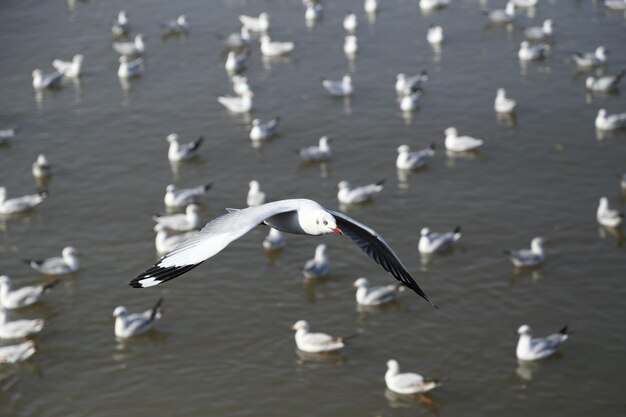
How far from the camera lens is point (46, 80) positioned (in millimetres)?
35281

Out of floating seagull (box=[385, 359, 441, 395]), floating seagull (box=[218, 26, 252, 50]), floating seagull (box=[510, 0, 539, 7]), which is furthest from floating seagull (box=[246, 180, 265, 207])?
floating seagull (box=[510, 0, 539, 7])

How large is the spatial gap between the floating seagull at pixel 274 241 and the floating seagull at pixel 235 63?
40.6ft

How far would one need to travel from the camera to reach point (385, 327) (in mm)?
22609

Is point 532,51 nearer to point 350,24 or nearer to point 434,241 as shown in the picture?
point 350,24

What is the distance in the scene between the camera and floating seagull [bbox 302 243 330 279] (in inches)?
945

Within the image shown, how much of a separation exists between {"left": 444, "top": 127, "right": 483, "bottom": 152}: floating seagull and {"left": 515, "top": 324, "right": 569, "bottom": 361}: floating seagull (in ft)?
30.4

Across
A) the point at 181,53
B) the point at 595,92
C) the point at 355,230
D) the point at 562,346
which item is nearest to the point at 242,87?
the point at 181,53

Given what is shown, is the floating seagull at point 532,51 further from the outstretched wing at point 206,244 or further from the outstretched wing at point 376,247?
the outstretched wing at point 206,244

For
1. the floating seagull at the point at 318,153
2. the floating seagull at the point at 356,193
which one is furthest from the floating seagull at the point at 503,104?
the floating seagull at the point at 356,193

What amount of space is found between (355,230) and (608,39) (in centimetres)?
2704

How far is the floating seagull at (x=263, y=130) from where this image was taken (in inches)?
1220

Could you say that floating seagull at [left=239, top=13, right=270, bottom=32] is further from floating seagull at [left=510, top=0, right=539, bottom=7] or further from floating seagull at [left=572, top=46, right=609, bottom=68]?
A: floating seagull at [left=572, top=46, right=609, bottom=68]

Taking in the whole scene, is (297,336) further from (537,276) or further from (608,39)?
(608,39)

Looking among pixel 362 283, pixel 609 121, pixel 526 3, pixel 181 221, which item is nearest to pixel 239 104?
pixel 181 221
